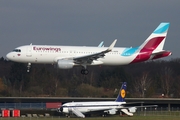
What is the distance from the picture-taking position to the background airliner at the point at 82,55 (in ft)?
256

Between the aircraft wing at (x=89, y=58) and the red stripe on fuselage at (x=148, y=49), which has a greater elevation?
the red stripe on fuselage at (x=148, y=49)

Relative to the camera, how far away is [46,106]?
351 ft

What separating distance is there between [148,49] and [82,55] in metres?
9.20

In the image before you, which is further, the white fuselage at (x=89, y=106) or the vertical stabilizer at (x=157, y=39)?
the white fuselage at (x=89, y=106)

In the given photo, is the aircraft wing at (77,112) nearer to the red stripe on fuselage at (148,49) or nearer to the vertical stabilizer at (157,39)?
the red stripe on fuselage at (148,49)

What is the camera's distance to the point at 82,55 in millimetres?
79438

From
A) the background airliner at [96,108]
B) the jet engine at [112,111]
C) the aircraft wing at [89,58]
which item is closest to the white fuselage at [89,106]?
the background airliner at [96,108]

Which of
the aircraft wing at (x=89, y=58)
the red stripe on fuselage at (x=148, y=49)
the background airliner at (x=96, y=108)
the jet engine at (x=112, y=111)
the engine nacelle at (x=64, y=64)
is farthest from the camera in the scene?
the jet engine at (x=112, y=111)

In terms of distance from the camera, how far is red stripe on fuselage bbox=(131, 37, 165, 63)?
81294 millimetres

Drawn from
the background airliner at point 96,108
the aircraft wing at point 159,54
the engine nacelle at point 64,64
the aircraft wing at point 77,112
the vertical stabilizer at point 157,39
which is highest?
the vertical stabilizer at point 157,39

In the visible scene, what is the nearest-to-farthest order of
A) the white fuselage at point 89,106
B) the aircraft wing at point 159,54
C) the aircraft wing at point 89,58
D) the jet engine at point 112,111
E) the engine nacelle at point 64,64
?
the engine nacelle at point 64,64, the aircraft wing at point 89,58, the aircraft wing at point 159,54, the jet engine at point 112,111, the white fuselage at point 89,106

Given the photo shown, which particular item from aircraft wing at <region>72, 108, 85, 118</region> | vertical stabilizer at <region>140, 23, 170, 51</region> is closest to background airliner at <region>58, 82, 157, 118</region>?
aircraft wing at <region>72, 108, 85, 118</region>

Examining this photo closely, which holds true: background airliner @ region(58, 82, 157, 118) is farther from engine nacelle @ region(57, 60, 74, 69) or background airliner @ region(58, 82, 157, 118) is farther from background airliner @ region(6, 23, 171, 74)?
engine nacelle @ region(57, 60, 74, 69)

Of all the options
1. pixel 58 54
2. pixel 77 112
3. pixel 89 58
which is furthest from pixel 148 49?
pixel 77 112
